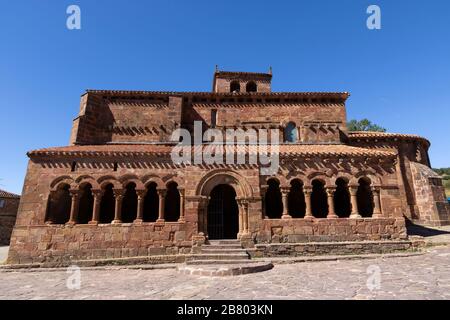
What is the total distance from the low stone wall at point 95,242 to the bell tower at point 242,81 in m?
13.4

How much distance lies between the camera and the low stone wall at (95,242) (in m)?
11.3

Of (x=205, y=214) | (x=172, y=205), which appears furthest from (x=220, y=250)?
(x=172, y=205)

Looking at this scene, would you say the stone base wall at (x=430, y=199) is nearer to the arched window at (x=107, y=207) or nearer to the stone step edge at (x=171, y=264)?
the stone step edge at (x=171, y=264)

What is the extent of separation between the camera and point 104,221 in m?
13.7

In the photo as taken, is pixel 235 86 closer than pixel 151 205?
No

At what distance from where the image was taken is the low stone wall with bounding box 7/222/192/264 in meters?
11.3

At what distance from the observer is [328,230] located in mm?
12156

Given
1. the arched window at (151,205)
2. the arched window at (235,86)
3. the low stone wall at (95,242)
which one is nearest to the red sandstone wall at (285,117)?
the arched window at (235,86)

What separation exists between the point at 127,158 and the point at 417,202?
66.0 feet

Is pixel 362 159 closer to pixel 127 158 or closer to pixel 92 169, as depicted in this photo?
pixel 127 158

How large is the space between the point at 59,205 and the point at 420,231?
20514 mm

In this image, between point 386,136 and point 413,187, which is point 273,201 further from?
point 413,187

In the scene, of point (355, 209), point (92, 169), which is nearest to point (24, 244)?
point (92, 169)

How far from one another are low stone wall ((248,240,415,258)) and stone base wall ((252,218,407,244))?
0.32 metres
